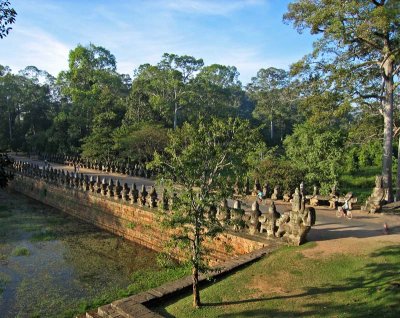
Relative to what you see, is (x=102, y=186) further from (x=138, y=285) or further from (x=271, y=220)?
(x=271, y=220)

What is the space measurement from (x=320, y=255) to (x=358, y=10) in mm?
10947

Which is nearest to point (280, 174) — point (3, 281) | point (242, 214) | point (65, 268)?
point (65, 268)

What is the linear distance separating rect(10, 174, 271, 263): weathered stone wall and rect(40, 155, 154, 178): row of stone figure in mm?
6101

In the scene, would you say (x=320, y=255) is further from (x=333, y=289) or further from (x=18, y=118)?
(x=18, y=118)

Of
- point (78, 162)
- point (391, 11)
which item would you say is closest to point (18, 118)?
point (78, 162)

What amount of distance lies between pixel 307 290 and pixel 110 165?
27279 millimetres

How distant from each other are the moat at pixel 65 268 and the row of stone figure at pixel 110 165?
8.25 metres

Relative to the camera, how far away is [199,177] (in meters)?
8.02

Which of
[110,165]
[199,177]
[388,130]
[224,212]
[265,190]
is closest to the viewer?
[199,177]

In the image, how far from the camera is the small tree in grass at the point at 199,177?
25.5ft

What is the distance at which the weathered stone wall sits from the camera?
1280 cm

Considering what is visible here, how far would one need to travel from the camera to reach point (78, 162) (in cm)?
3825

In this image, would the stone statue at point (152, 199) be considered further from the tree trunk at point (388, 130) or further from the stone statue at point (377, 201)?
the tree trunk at point (388, 130)

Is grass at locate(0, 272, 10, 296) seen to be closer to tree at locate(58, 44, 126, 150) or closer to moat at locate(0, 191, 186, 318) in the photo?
moat at locate(0, 191, 186, 318)
